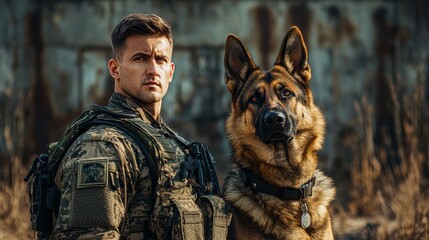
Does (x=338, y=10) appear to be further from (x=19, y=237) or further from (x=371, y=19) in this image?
(x=19, y=237)

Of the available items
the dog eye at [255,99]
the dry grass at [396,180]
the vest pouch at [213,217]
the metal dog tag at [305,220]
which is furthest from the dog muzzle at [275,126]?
the dry grass at [396,180]

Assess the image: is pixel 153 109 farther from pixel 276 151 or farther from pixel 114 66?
pixel 276 151

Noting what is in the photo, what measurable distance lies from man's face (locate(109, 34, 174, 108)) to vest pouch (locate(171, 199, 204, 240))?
2.12 ft

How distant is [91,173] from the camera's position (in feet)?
10.2

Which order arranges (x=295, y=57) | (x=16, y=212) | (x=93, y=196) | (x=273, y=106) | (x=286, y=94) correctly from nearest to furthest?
(x=93, y=196) → (x=273, y=106) → (x=286, y=94) → (x=295, y=57) → (x=16, y=212)

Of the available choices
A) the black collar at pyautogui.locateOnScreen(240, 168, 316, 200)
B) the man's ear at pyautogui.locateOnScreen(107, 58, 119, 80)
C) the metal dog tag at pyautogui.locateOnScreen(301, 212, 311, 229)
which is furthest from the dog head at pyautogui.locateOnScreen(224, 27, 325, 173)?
the man's ear at pyautogui.locateOnScreen(107, 58, 119, 80)

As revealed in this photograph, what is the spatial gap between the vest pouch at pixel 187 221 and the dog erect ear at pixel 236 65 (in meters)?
1.24

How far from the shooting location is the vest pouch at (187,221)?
337 centimetres

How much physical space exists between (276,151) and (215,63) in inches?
182

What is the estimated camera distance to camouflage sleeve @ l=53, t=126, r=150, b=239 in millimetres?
3090

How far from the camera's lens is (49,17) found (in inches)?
335

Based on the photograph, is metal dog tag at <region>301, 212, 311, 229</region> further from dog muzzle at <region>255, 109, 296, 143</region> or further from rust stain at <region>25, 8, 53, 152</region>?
rust stain at <region>25, 8, 53, 152</region>

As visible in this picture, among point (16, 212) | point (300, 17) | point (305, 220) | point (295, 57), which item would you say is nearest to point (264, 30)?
point (300, 17)

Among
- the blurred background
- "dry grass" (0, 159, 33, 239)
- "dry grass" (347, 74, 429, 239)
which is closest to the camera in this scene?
"dry grass" (347, 74, 429, 239)
